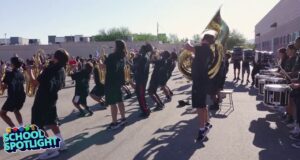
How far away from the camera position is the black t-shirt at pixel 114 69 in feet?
25.5

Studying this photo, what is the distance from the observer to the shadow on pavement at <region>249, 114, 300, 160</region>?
5.85 m

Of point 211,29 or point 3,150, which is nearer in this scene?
point 3,150

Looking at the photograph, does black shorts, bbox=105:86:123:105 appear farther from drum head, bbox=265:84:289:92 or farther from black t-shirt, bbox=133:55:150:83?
drum head, bbox=265:84:289:92

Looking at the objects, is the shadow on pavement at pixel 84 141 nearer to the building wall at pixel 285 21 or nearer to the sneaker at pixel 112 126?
the sneaker at pixel 112 126

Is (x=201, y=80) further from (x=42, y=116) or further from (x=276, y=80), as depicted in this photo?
(x=42, y=116)

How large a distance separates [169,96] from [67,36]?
6719cm

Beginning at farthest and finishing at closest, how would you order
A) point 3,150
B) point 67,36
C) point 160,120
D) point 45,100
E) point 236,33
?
point 236,33 < point 67,36 < point 160,120 < point 3,150 < point 45,100

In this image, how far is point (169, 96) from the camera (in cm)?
1227

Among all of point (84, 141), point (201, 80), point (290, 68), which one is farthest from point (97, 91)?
point (290, 68)

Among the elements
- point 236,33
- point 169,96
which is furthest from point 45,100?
point 236,33

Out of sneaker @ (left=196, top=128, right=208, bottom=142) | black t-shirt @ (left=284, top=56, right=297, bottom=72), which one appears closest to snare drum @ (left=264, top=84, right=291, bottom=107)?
black t-shirt @ (left=284, top=56, right=297, bottom=72)

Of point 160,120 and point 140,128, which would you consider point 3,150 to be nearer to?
point 140,128

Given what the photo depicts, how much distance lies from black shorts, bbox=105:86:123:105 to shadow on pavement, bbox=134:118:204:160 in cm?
114

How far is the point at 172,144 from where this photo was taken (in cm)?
661
